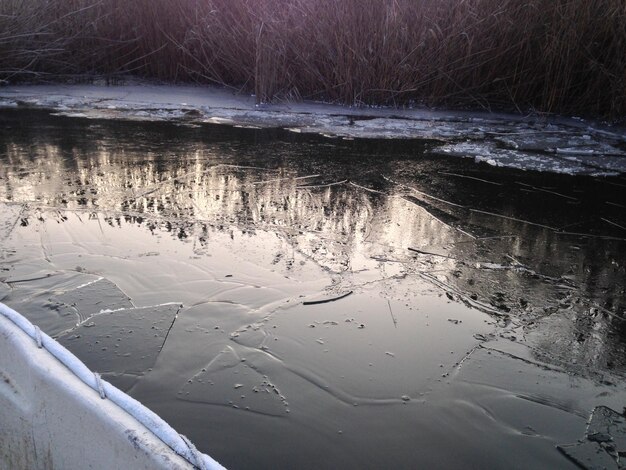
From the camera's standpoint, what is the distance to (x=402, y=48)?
27.6ft

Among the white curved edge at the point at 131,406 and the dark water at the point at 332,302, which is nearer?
the white curved edge at the point at 131,406

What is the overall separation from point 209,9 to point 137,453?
9.19m

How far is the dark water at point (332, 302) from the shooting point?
209 cm

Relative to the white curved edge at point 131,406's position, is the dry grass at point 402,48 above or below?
above

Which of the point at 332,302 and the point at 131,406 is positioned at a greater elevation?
the point at 131,406

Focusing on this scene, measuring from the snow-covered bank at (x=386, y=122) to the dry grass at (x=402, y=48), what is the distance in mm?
349

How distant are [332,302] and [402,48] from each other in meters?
6.36

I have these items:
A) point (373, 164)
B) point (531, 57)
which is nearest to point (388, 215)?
point (373, 164)

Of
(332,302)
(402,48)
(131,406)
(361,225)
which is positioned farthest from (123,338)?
(402,48)

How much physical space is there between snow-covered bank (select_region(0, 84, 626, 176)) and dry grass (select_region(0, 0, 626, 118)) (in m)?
0.35

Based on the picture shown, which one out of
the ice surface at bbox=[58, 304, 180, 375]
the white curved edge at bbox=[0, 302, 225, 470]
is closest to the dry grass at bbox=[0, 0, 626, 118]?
the ice surface at bbox=[58, 304, 180, 375]

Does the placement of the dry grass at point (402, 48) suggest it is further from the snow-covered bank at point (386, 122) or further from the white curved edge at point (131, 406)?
the white curved edge at point (131, 406)

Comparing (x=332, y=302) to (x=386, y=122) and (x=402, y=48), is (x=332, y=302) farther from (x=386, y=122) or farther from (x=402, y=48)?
(x=402, y=48)

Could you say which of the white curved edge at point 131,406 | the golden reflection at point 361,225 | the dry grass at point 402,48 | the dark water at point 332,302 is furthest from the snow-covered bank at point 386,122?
the white curved edge at point 131,406
